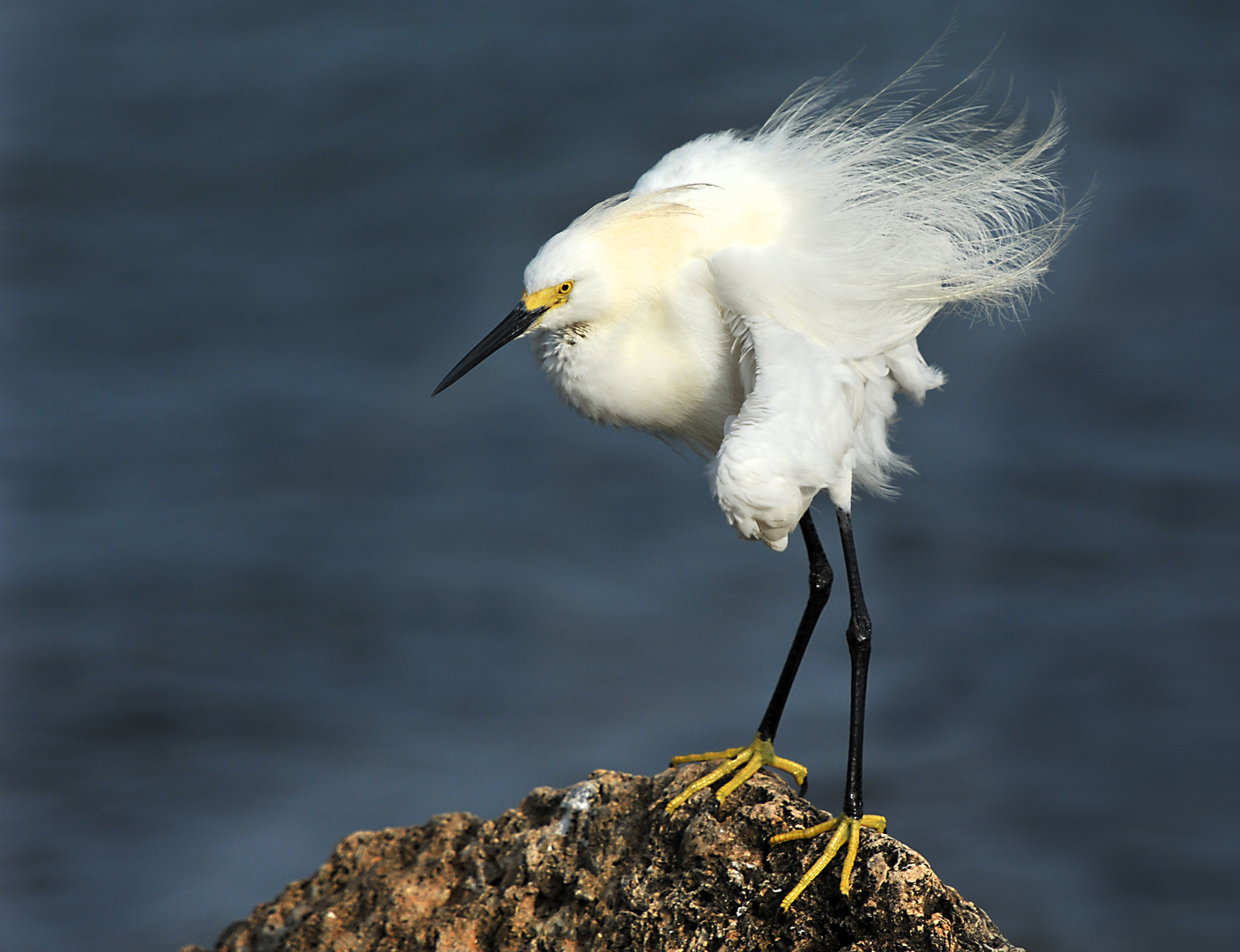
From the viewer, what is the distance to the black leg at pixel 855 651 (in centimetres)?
287

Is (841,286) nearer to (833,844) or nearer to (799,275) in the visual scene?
(799,275)

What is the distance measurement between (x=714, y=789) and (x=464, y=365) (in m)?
1.32

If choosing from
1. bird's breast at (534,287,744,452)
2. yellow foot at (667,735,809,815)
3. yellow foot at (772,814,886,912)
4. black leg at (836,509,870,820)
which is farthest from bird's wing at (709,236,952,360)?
yellow foot at (772,814,886,912)

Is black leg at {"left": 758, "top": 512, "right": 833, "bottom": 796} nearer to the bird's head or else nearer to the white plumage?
the white plumage

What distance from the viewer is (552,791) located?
9.87ft

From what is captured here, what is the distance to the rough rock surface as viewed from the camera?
236cm

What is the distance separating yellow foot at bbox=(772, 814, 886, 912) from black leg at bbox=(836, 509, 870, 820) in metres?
0.23

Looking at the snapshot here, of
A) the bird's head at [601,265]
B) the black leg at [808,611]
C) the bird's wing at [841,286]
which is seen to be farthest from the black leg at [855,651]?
the bird's head at [601,265]

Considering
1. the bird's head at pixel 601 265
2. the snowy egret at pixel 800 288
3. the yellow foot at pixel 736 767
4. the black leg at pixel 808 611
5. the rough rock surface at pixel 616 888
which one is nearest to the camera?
the rough rock surface at pixel 616 888

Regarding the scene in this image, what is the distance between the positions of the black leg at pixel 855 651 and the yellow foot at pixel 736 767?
0.83ft

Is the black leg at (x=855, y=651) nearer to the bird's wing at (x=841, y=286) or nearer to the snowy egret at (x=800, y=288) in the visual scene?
the snowy egret at (x=800, y=288)

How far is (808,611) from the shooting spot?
131 inches

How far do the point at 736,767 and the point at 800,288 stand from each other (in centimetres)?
122

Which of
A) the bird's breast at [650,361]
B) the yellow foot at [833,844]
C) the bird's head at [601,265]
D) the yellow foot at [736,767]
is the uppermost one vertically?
the bird's head at [601,265]
